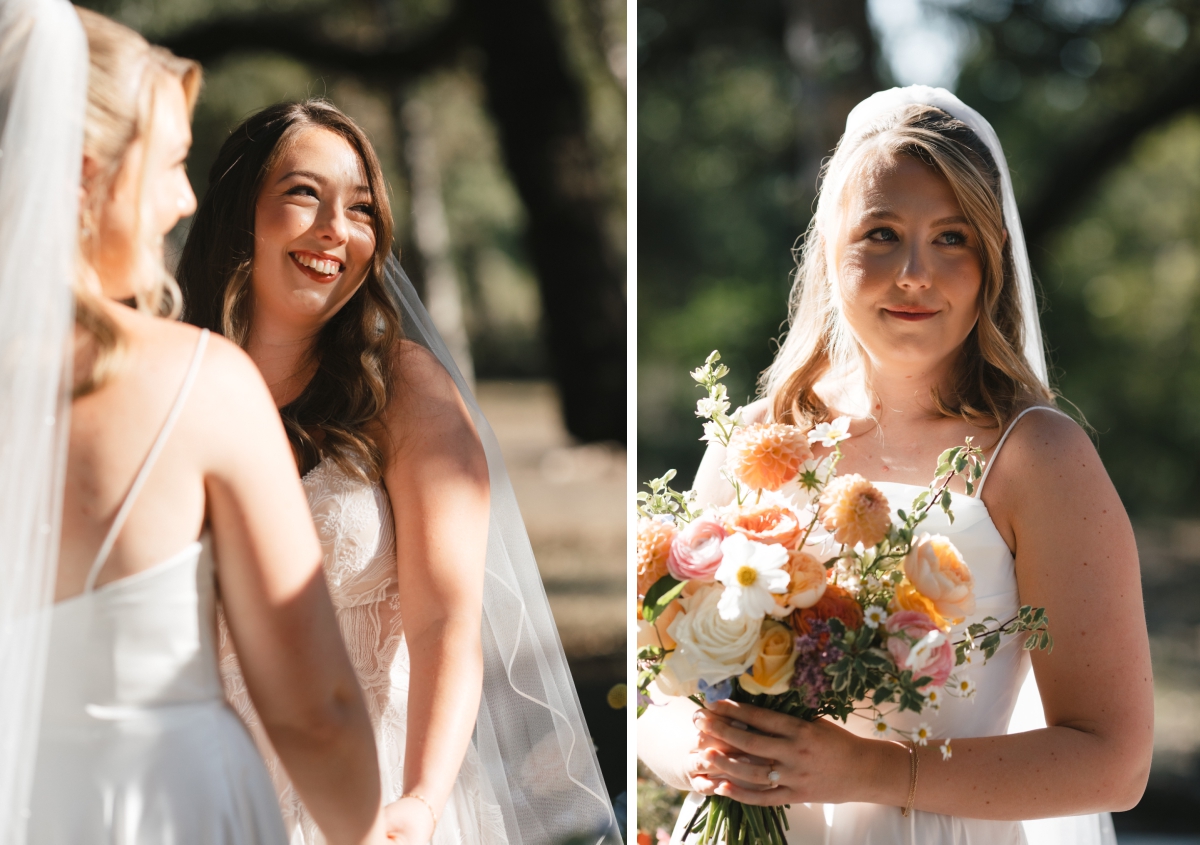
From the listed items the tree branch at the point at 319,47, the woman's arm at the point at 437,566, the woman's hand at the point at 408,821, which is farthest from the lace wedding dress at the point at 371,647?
the tree branch at the point at 319,47

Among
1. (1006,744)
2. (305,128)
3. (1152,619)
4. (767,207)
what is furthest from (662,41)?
(1006,744)

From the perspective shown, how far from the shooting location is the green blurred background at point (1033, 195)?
28.4 feet

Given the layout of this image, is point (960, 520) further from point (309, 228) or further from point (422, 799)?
point (309, 228)

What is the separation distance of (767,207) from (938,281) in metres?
12.1

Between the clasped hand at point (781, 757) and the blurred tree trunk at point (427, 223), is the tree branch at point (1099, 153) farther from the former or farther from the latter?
the clasped hand at point (781, 757)

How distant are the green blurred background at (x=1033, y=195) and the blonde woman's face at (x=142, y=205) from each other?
18.0 feet

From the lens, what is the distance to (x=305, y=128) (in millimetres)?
2316

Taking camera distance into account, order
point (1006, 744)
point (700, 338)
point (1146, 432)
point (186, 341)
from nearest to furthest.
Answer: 1. point (186, 341)
2. point (1006, 744)
3. point (1146, 432)
4. point (700, 338)

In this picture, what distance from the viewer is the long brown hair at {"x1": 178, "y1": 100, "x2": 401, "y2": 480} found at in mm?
2295

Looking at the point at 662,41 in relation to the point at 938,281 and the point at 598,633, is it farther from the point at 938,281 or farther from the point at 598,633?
the point at 938,281

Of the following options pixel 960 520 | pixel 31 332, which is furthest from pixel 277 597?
pixel 960 520

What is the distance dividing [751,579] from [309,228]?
4.09ft

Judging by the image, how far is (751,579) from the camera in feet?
5.78

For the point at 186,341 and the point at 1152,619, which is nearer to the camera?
the point at 186,341
